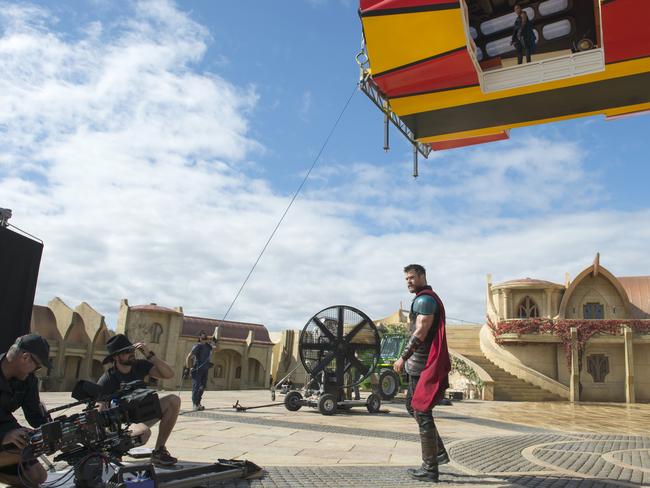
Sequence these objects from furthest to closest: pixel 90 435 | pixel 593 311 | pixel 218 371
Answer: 1. pixel 218 371
2. pixel 593 311
3. pixel 90 435

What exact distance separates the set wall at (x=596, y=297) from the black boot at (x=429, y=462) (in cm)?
2277

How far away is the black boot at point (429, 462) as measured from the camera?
423 cm

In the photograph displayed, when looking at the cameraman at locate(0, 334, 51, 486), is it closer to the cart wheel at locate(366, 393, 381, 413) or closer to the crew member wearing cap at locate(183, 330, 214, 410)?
the crew member wearing cap at locate(183, 330, 214, 410)

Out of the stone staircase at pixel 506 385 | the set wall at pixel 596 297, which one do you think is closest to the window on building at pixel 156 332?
the stone staircase at pixel 506 385

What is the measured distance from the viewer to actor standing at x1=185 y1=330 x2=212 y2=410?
9.82 m

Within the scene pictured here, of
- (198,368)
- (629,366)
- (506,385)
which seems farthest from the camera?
(629,366)

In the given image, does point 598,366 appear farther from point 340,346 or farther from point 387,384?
point 340,346

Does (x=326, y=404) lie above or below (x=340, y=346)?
below

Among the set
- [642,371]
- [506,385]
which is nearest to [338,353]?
[506,385]

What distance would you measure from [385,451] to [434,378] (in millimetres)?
2048

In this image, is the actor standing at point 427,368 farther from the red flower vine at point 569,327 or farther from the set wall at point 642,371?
the set wall at point 642,371

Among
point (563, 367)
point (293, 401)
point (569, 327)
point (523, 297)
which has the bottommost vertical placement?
point (293, 401)

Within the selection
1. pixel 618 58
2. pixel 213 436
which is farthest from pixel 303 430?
pixel 618 58

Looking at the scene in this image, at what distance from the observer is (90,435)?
298cm
